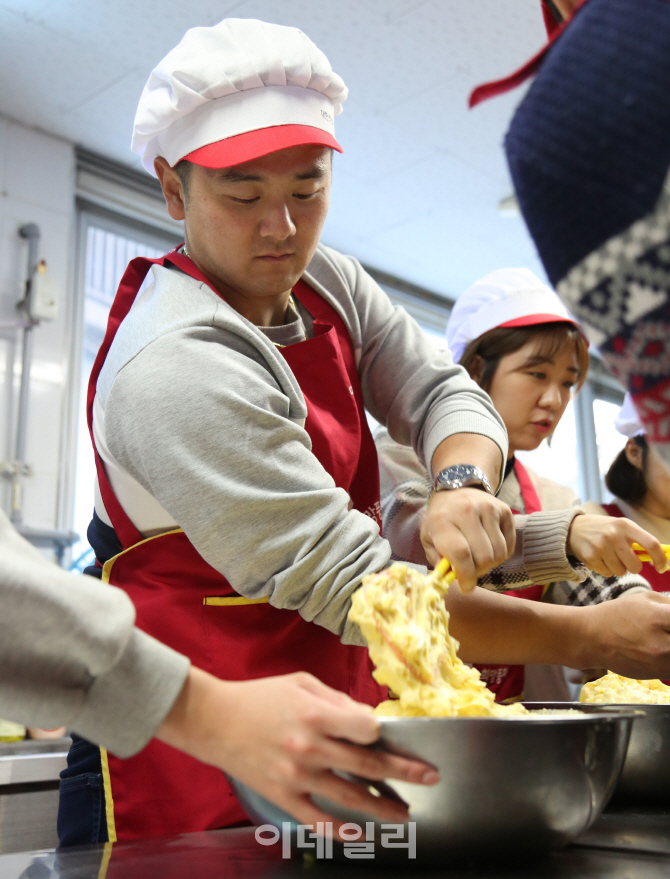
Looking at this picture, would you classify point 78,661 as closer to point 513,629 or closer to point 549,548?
point 513,629

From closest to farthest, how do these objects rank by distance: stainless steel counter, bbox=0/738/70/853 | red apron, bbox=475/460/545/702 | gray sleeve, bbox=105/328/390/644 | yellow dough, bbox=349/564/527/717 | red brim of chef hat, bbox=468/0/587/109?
red brim of chef hat, bbox=468/0/587/109 < yellow dough, bbox=349/564/527/717 < gray sleeve, bbox=105/328/390/644 < red apron, bbox=475/460/545/702 < stainless steel counter, bbox=0/738/70/853

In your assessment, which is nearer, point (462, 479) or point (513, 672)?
point (462, 479)

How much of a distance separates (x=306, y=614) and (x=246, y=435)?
214 mm

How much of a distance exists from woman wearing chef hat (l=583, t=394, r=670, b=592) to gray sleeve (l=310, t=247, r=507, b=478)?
0.98m

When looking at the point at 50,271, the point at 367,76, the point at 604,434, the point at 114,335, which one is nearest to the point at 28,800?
the point at 114,335

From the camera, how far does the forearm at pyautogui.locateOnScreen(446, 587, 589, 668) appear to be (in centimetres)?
114

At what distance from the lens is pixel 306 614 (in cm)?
98

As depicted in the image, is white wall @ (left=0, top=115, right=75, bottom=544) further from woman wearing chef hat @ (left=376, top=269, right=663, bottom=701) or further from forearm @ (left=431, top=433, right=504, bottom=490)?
forearm @ (left=431, top=433, right=504, bottom=490)

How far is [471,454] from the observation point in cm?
124

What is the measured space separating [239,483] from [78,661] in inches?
15.6

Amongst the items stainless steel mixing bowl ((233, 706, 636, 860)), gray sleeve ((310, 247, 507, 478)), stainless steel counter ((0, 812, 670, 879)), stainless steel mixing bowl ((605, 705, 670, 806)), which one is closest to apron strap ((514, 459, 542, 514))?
gray sleeve ((310, 247, 507, 478))

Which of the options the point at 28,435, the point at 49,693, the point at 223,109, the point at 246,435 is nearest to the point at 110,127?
the point at 28,435

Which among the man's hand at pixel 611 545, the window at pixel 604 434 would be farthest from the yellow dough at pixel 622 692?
the window at pixel 604 434

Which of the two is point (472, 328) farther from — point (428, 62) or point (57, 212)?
point (57, 212)
